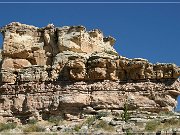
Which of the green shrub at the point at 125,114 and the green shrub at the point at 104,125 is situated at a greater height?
the green shrub at the point at 125,114

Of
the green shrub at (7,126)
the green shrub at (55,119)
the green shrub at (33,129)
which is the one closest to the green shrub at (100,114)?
the green shrub at (55,119)

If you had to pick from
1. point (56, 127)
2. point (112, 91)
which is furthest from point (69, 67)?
point (56, 127)

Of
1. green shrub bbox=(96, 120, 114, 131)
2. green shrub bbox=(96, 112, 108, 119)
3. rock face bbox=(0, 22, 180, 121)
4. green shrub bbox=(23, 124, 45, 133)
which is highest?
rock face bbox=(0, 22, 180, 121)

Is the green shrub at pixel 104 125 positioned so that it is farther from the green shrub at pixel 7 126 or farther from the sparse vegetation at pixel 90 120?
the green shrub at pixel 7 126

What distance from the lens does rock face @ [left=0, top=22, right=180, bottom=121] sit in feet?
110

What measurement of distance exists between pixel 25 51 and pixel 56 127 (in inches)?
376

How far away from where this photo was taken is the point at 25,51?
36844mm

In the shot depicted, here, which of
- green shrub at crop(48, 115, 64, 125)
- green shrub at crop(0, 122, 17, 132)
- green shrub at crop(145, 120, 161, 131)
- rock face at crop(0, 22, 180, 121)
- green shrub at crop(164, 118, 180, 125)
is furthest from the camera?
rock face at crop(0, 22, 180, 121)

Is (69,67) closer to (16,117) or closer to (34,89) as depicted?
(34,89)

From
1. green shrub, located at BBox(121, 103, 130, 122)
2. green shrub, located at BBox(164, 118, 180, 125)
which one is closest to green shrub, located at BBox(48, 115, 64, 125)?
green shrub, located at BBox(121, 103, 130, 122)

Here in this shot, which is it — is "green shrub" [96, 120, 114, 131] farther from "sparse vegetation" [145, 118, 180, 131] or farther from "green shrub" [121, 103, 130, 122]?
"sparse vegetation" [145, 118, 180, 131]

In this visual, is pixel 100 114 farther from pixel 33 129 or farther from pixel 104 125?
pixel 33 129

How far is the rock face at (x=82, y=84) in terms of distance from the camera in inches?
1318

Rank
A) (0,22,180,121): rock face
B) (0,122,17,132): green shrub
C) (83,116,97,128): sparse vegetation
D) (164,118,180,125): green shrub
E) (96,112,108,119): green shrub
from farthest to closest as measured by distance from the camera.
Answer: (0,22,180,121): rock face, (96,112,108,119): green shrub, (0,122,17,132): green shrub, (83,116,97,128): sparse vegetation, (164,118,180,125): green shrub
